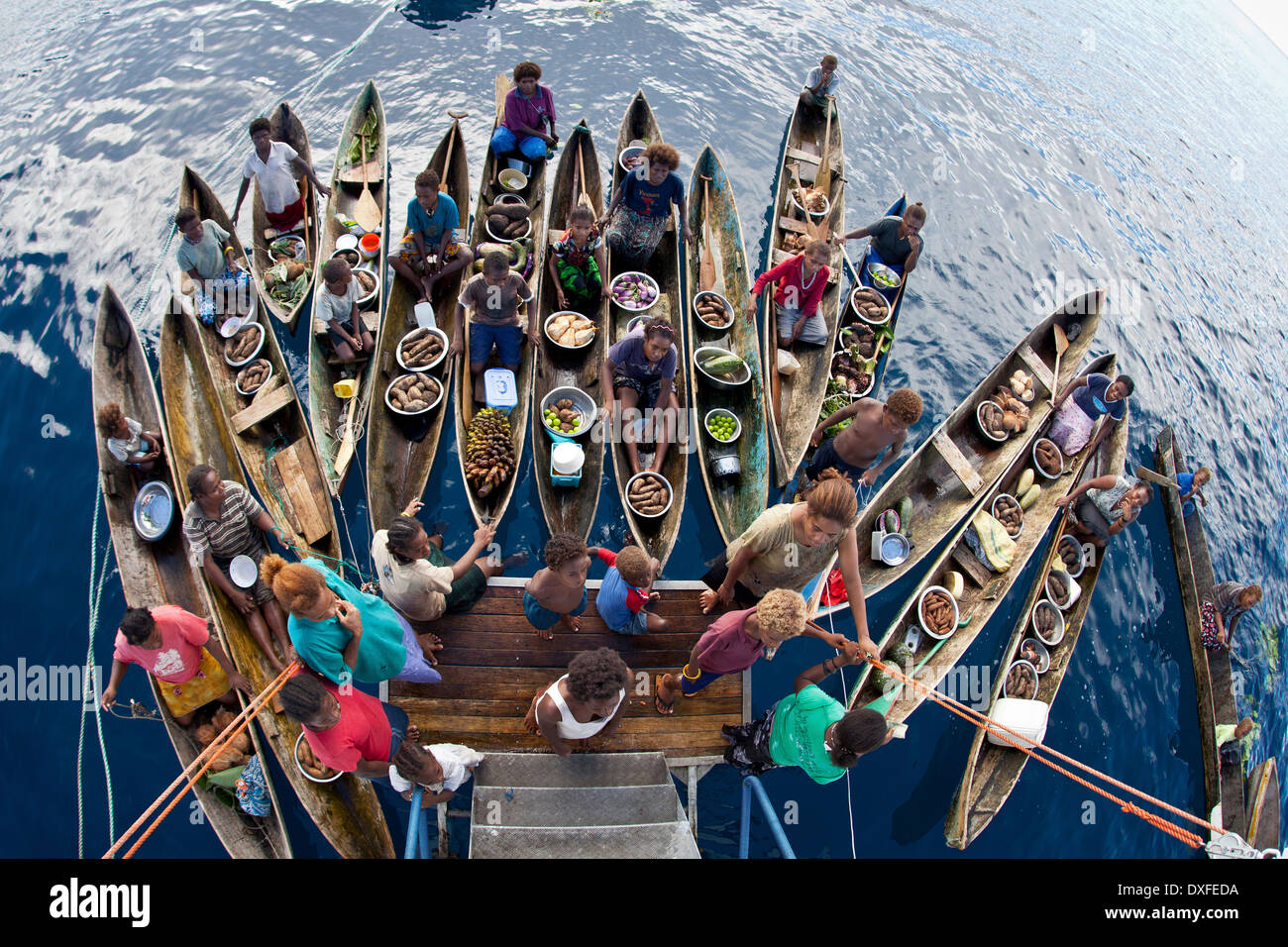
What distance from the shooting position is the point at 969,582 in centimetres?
880

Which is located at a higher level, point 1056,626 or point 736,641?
point 736,641

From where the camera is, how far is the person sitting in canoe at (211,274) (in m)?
9.01

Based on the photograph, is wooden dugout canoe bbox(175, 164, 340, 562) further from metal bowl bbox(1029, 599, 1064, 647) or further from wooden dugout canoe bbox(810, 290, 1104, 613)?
metal bowl bbox(1029, 599, 1064, 647)

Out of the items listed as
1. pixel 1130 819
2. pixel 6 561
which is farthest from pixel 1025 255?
pixel 6 561

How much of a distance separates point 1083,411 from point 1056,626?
3599 millimetres

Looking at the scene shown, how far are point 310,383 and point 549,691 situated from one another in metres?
5.91

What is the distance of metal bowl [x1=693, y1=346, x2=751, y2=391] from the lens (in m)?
9.20

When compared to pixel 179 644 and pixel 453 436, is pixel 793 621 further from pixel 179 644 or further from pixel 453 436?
pixel 453 436

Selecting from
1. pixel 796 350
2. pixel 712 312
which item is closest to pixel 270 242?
pixel 712 312

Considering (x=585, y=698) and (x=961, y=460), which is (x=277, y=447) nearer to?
(x=585, y=698)

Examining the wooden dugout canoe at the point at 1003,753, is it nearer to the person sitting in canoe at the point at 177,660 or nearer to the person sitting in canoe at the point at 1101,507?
the person sitting in canoe at the point at 1101,507

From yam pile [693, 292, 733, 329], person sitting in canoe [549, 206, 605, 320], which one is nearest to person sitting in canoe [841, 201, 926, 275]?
yam pile [693, 292, 733, 329]

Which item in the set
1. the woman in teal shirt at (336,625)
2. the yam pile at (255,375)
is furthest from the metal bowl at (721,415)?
the yam pile at (255,375)

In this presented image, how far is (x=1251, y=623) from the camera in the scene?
10.8m
